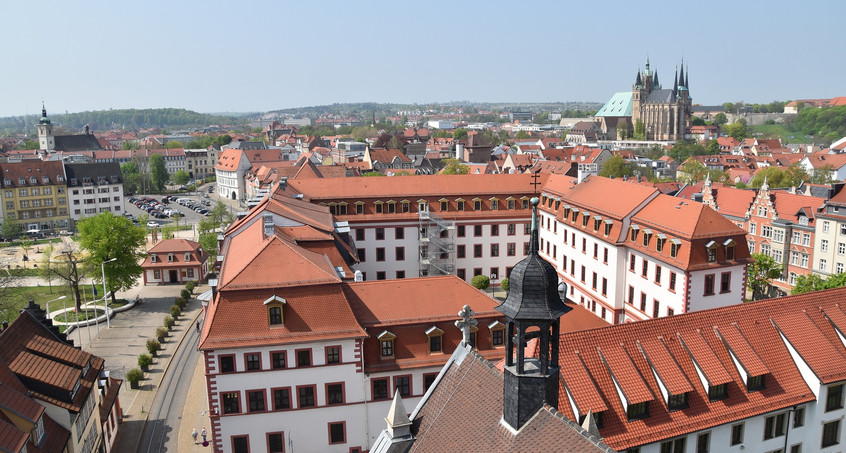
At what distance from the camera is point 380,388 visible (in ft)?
111

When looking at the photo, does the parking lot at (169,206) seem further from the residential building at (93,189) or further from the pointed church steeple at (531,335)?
the pointed church steeple at (531,335)

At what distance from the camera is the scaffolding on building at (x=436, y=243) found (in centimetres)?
6519

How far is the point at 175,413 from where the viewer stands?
39188mm

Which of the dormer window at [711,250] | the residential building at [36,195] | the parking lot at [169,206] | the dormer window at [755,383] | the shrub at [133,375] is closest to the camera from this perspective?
the dormer window at [755,383]

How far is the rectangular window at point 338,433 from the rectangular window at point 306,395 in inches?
71.4

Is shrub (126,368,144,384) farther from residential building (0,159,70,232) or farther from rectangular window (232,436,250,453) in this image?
residential building (0,159,70,232)

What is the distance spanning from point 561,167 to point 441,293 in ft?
263

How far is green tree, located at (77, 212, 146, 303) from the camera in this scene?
6003 cm

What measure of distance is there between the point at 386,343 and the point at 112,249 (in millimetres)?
39305

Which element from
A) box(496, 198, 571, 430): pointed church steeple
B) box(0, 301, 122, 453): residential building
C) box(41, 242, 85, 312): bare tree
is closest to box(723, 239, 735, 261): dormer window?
box(496, 198, 571, 430): pointed church steeple

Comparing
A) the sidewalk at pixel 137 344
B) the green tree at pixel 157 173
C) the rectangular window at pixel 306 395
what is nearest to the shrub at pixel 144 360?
the sidewalk at pixel 137 344

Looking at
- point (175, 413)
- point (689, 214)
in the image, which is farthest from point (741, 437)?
point (175, 413)

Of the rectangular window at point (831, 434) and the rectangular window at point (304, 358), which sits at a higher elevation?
the rectangular window at point (304, 358)

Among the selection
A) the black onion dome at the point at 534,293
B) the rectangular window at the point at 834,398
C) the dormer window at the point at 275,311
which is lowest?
the rectangular window at the point at 834,398
